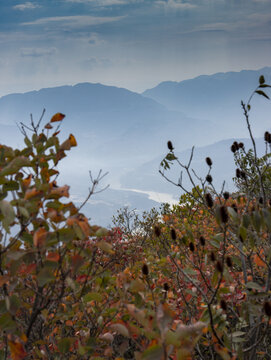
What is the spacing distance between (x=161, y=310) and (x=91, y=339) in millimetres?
802

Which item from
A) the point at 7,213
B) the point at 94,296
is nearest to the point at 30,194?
the point at 7,213

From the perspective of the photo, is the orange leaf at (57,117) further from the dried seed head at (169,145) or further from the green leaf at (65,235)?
the dried seed head at (169,145)

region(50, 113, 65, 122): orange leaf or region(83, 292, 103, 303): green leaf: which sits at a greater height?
region(50, 113, 65, 122): orange leaf

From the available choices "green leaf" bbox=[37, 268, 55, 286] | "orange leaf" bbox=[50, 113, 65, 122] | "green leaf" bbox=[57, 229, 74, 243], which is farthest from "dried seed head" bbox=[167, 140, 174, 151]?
"green leaf" bbox=[37, 268, 55, 286]

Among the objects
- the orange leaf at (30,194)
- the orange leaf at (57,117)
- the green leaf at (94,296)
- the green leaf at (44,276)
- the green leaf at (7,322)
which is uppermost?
the orange leaf at (57,117)

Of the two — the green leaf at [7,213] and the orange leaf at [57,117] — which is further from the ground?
the orange leaf at [57,117]

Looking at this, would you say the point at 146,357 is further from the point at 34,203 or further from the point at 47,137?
the point at 47,137

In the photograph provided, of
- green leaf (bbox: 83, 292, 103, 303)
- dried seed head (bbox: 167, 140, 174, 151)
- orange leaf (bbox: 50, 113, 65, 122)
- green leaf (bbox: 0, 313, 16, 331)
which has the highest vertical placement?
dried seed head (bbox: 167, 140, 174, 151)

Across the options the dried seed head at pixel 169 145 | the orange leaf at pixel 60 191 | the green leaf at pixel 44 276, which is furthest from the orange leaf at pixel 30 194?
the dried seed head at pixel 169 145

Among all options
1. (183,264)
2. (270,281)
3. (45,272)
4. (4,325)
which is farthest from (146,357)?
(183,264)

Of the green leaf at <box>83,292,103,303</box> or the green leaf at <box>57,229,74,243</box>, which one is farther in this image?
the green leaf at <box>83,292,103,303</box>

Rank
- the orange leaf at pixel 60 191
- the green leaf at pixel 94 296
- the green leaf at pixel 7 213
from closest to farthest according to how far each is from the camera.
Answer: the green leaf at pixel 7 213
the orange leaf at pixel 60 191
the green leaf at pixel 94 296

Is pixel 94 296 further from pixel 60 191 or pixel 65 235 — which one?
pixel 60 191

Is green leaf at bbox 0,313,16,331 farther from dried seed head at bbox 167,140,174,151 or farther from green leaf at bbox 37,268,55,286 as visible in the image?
dried seed head at bbox 167,140,174,151
